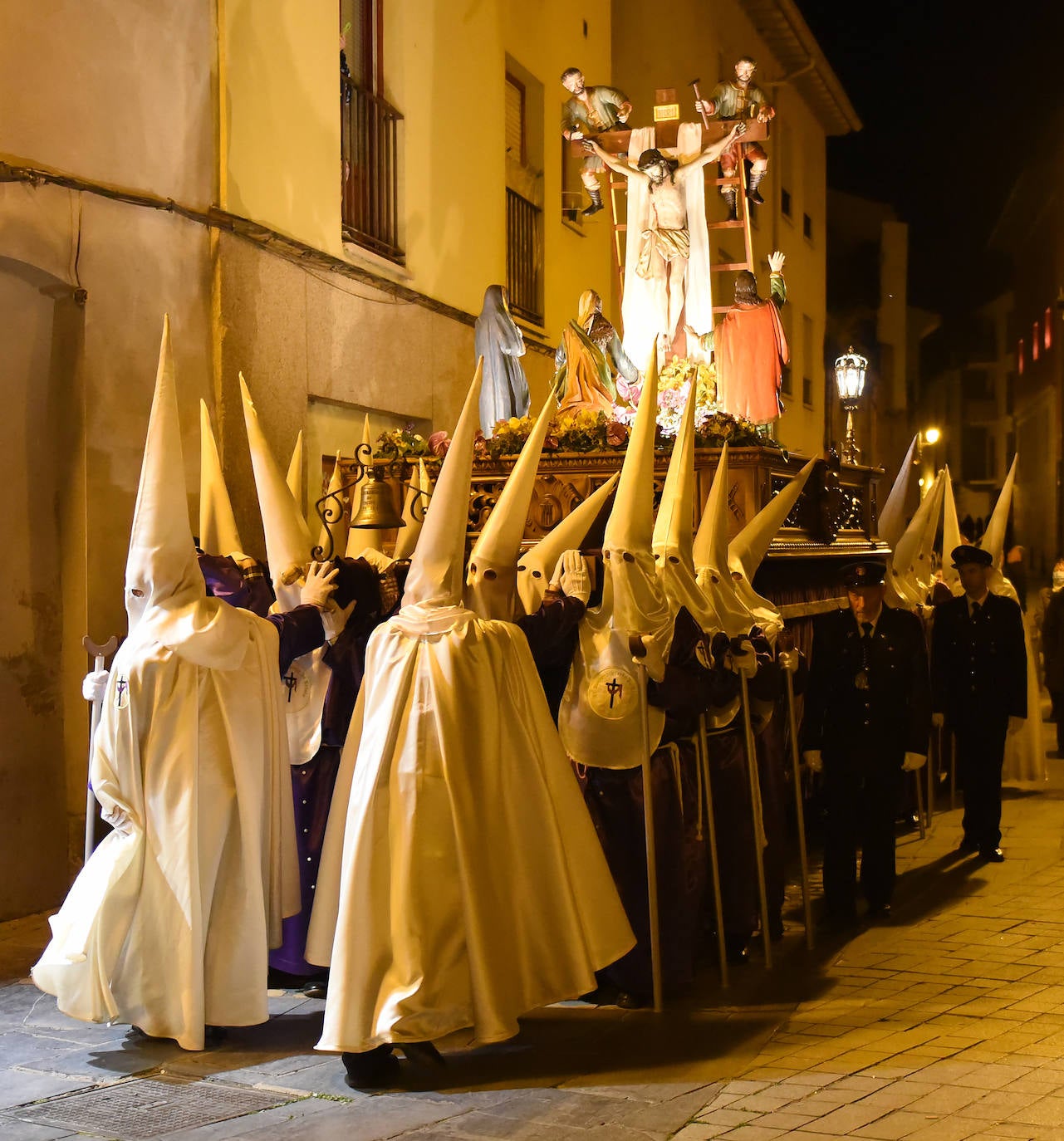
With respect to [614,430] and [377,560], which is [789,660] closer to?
[377,560]

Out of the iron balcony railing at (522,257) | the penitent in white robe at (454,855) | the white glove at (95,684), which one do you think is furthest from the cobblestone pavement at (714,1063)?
the iron balcony railing at (522,257)

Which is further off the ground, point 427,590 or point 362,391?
point 362,391

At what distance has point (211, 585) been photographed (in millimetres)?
6723

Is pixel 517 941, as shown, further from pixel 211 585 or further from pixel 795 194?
pixel 795 194

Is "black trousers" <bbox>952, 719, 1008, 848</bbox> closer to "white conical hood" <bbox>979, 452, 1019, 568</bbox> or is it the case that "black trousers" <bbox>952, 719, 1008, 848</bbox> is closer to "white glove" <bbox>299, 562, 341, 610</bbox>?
"white conical hood" <bbox>979, 452, 1019, 568</bbox>

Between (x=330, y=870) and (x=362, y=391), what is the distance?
7.27m

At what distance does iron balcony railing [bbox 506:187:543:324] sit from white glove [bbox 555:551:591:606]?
380 inches

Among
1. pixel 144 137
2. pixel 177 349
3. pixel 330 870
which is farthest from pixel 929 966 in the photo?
pixel 144 137

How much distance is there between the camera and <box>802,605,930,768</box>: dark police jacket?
8078 millimetres

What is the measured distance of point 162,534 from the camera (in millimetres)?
6008

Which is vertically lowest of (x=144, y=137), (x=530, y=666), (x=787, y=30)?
(x=530, y=666)

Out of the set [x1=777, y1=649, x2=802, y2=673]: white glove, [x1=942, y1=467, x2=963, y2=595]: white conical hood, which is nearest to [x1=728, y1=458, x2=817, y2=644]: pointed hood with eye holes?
[x1=777, y1=649, x2=802, y2=673]: white glove

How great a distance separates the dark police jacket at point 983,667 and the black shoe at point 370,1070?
18.3 feet

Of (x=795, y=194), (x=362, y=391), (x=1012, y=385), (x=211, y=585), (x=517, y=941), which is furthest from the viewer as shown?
(x=1012, y=385)
